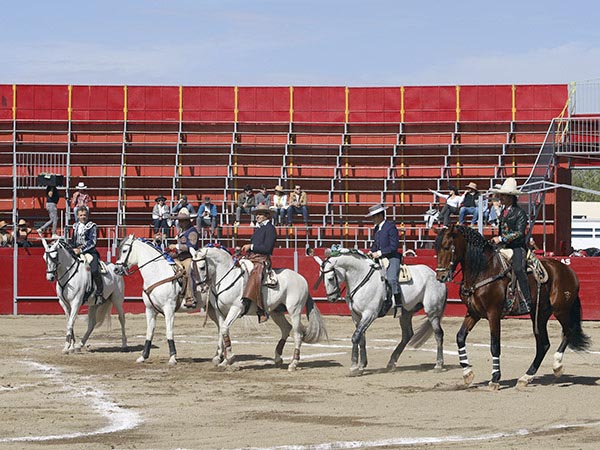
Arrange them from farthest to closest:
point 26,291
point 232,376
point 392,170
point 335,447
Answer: point 392,170 < point 26,291 < point 232,376 < point 335,447

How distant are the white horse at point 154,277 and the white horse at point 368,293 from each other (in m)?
2.81

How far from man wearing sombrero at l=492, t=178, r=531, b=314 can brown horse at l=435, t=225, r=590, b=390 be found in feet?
0.56

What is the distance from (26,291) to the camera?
29719 millimetres

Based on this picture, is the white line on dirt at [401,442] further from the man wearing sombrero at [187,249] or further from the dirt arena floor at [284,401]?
the man wearing sombrero at [187,249]

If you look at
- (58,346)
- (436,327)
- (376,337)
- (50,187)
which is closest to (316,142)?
(50,187)

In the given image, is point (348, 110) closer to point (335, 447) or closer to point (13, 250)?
point (13, 250)

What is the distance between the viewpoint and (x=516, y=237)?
1524 centimetres

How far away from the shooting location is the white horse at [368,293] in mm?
17203

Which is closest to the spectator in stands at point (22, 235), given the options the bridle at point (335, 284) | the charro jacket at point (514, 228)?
the bridle at point (335, 284)

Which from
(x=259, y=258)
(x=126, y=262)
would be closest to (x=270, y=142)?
(x=126, y=262)

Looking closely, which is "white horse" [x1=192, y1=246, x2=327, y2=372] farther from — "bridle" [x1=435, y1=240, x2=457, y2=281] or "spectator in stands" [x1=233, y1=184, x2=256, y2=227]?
"spectator in stands" [x1=233, y1=184, x2=256, y2=227]

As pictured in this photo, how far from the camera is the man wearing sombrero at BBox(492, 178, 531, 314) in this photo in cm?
1526

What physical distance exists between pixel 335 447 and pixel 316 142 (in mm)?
27445

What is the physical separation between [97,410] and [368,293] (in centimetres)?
540
